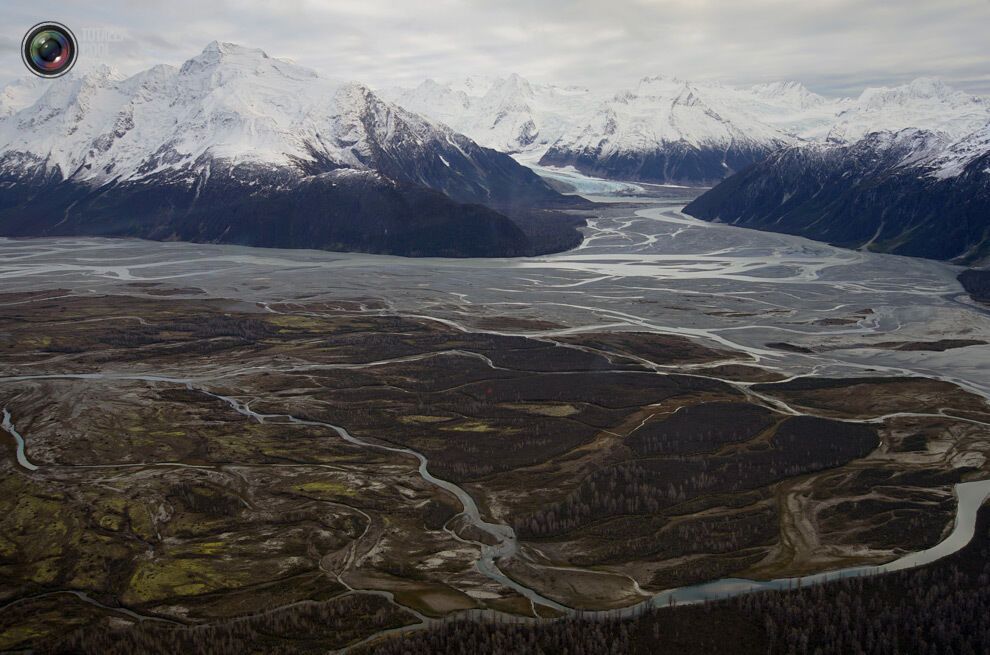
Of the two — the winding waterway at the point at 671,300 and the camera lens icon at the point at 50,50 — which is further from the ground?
the camera lens icon at the point at 50,50

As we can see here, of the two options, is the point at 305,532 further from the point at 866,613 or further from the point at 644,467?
the point at 866,613

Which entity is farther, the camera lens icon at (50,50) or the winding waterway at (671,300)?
the winding waterway at (671,300)

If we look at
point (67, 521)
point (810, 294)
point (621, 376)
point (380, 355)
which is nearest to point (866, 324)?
point (810, 294)

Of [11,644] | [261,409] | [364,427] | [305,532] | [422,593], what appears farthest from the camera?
[261,409]

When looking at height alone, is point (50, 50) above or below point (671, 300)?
above

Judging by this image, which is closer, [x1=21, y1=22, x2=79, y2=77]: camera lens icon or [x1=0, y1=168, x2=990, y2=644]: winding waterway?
[x1=21, y1=22, x2=79, y2=77]: camera lens icon

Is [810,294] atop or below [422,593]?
atop

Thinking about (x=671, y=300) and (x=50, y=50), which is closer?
(x=50, y=50)

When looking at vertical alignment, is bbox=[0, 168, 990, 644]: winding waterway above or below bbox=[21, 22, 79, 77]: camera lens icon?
below
